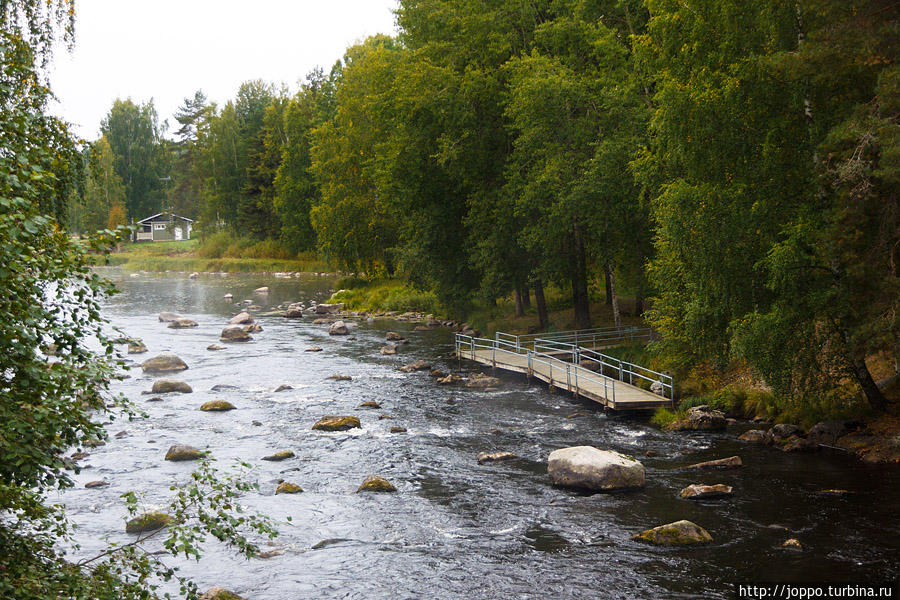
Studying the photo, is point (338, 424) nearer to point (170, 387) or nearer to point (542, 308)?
point (170, 387)

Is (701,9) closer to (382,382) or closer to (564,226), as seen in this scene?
(564,226)

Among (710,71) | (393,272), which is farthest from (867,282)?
(393,272)

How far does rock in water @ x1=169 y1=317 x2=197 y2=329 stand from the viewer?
46.8m

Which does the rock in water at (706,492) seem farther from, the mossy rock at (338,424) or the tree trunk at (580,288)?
the tree trunk at (580,288)

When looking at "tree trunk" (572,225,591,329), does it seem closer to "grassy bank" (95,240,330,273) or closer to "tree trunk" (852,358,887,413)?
"tree trunk" (852,358,887,413)

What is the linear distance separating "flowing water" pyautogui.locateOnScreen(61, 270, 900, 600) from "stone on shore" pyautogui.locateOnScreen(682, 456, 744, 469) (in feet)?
0.79

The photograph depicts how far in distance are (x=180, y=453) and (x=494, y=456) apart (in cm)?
843

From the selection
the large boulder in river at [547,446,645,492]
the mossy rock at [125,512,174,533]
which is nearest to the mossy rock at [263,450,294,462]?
the mossy rock at [125,512,174,533]

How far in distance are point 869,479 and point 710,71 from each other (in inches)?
427

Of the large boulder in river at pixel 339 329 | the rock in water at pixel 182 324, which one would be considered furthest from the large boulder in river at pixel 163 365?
the rock in water at pixel 182 324

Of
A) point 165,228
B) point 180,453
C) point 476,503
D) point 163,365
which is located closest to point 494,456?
point 476,503

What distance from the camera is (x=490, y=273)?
35000 mm

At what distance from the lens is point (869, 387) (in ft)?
60.3

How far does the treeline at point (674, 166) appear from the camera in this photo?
16281 mm
